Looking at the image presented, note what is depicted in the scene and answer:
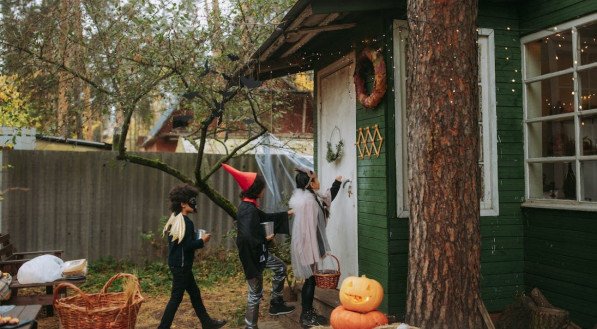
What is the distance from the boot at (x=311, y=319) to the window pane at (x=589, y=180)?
9.68ft

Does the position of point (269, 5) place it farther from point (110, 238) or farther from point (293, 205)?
point (110, 238)

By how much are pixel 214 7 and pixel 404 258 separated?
16.9 ft

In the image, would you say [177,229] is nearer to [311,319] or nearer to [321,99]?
[311,319]

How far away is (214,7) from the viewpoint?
8.20 m

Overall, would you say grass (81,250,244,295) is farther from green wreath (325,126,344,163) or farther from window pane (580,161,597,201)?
window pane (580,161,597,201)

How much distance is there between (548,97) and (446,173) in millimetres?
2413

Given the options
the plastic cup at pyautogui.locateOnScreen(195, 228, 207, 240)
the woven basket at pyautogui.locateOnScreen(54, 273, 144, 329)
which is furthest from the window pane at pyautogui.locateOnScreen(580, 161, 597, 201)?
the woven basket at pyautogui.locateOnScreen(54, 273, 144, 329)

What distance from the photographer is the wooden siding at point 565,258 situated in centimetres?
492

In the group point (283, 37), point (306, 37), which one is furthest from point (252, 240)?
point (306, 37)

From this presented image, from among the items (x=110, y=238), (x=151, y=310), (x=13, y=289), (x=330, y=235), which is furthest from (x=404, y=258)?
(x=110, y=238)

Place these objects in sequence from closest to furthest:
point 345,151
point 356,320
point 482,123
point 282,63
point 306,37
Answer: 1. point 356,320
2. point 482,123
3. point 306,37
4. point 345,151
5. point 282,63

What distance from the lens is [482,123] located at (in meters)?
5.56

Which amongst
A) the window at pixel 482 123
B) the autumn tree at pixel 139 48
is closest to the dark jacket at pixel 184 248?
the autumn tree at pixel 139 48

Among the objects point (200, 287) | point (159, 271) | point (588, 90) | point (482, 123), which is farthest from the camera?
point (159, 271)
